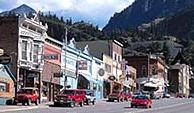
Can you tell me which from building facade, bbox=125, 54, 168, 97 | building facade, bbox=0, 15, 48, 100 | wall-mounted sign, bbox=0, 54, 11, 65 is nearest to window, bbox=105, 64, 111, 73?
building facade, bbox=125, 54, 168, 97

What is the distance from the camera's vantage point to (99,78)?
283ft

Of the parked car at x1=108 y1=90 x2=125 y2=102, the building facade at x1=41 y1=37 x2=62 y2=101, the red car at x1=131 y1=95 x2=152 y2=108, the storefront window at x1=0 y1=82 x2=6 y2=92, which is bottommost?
the red car at x1=131 y1=95 x2=152 y2=108

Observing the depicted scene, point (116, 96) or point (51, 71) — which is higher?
point (51, 71)

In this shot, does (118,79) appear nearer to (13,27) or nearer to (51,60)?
(51,60)

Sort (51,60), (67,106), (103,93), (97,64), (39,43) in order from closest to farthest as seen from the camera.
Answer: (67,106) < (39,43) < (51,60) < (97,64) < (103,93)

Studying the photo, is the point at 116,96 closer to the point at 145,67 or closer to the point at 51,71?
the point at 51,71

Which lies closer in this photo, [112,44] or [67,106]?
[67,106]

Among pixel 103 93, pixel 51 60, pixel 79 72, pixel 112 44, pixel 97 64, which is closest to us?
pixel 51 60

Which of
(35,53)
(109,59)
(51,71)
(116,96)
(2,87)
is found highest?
(109,59)

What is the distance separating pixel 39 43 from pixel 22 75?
4.35 metres

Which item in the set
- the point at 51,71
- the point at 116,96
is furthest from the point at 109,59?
the point at 51,71

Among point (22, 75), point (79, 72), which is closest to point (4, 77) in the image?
point (22, 75)

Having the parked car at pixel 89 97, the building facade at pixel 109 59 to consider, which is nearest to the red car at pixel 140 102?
the parked car at pixel 89 97

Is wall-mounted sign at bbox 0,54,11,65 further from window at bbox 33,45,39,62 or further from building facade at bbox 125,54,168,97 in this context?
building facade at bbox 125,54,168,97
